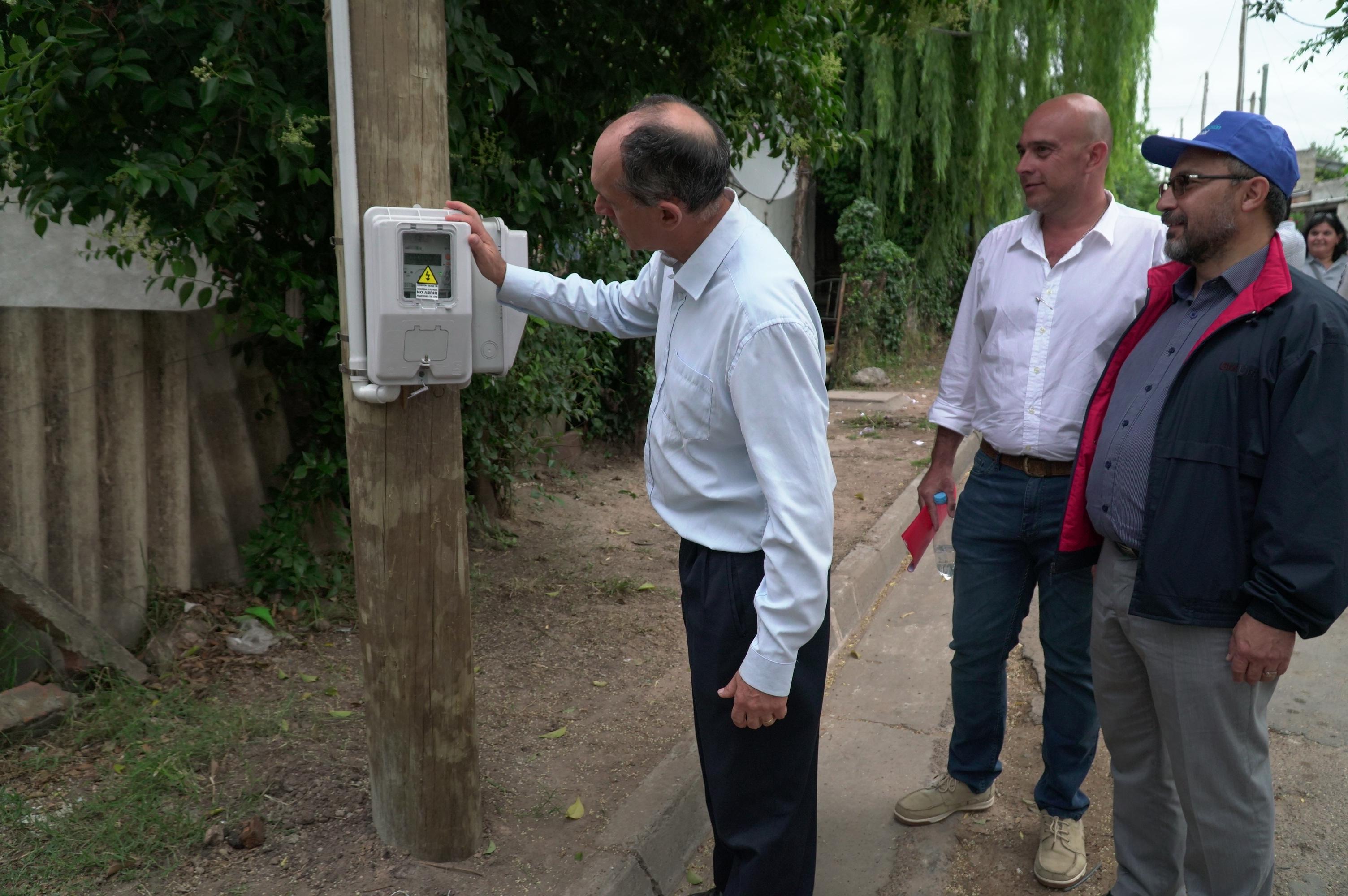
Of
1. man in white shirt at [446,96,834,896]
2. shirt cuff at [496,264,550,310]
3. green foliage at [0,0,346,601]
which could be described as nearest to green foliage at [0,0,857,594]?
green foliage at [0,0,346,601]

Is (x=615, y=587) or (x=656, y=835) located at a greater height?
(x=615, y=587)

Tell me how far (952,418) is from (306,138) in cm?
237

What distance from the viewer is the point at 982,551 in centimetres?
319

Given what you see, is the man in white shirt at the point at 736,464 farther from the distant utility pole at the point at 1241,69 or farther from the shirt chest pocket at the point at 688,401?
the distant utility pole at the point at 1241,69

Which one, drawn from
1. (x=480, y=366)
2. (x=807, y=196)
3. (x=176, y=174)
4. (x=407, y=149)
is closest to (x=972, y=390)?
(x=480, y=366)

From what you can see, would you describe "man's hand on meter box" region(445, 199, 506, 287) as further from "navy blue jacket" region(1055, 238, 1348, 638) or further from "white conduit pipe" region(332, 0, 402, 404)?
"navy blue jacket" region(1055, 238, 1348, 638)

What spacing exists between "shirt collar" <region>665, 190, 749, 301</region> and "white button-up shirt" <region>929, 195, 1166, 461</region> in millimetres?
1289

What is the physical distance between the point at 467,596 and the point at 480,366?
2.00 ft

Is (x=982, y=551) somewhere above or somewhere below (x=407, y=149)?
below

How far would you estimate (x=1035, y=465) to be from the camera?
10.0 feet

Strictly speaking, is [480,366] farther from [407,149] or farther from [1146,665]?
[1146,665]

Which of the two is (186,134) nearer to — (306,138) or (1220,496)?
(306,138)

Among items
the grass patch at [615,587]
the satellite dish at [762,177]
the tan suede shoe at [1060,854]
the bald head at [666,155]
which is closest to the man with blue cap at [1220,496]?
the tan suede shoe at [1060,854]

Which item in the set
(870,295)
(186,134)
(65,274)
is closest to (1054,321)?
(186,134)
